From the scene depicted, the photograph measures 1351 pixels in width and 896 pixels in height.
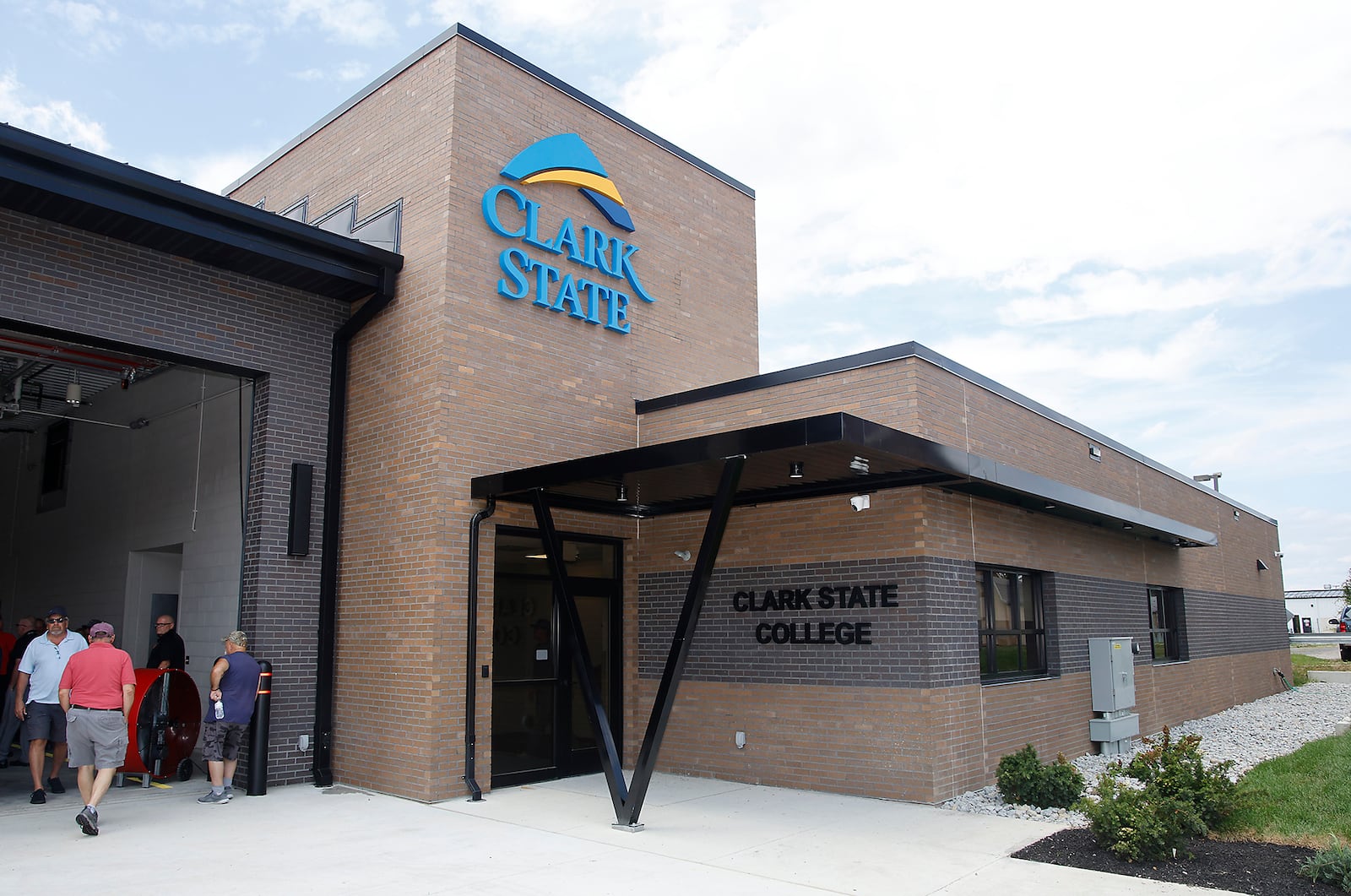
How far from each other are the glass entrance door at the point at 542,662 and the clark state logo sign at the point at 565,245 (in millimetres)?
2790

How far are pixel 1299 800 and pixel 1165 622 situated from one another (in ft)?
26.5

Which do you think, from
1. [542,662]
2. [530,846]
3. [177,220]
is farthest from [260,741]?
[177,220]

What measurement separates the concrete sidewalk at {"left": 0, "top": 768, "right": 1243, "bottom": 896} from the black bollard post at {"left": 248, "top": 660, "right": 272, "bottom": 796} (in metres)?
0.19

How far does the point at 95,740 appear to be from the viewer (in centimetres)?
816

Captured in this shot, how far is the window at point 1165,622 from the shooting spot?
15836 mm

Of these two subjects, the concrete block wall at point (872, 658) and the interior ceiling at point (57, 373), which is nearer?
the concrete block wall at point (872, 658)

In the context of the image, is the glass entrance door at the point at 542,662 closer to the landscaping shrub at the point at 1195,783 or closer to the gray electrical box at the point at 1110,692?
the landscaping shrub at the point at 1195,783

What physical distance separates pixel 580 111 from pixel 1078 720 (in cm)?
983

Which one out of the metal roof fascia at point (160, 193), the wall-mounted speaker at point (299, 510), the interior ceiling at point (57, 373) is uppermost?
the metal roof fascia at point (160, 193)

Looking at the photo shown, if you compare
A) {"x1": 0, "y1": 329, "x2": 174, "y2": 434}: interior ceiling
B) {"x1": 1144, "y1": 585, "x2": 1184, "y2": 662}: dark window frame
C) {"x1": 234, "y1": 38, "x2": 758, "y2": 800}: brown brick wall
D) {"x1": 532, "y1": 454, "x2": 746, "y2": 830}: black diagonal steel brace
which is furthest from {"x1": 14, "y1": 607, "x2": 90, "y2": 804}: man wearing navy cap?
{"x1": 1144, "y1": 585, "x2": 1184, "y2": 662}: dark window frame

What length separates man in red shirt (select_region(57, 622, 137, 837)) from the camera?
8094mm

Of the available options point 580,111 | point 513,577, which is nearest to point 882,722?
point 513,577

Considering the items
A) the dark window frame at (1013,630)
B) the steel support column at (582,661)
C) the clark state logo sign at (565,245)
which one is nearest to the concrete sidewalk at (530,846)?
the steel support column at (582,661)

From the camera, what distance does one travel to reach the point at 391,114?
11414 millimetres
